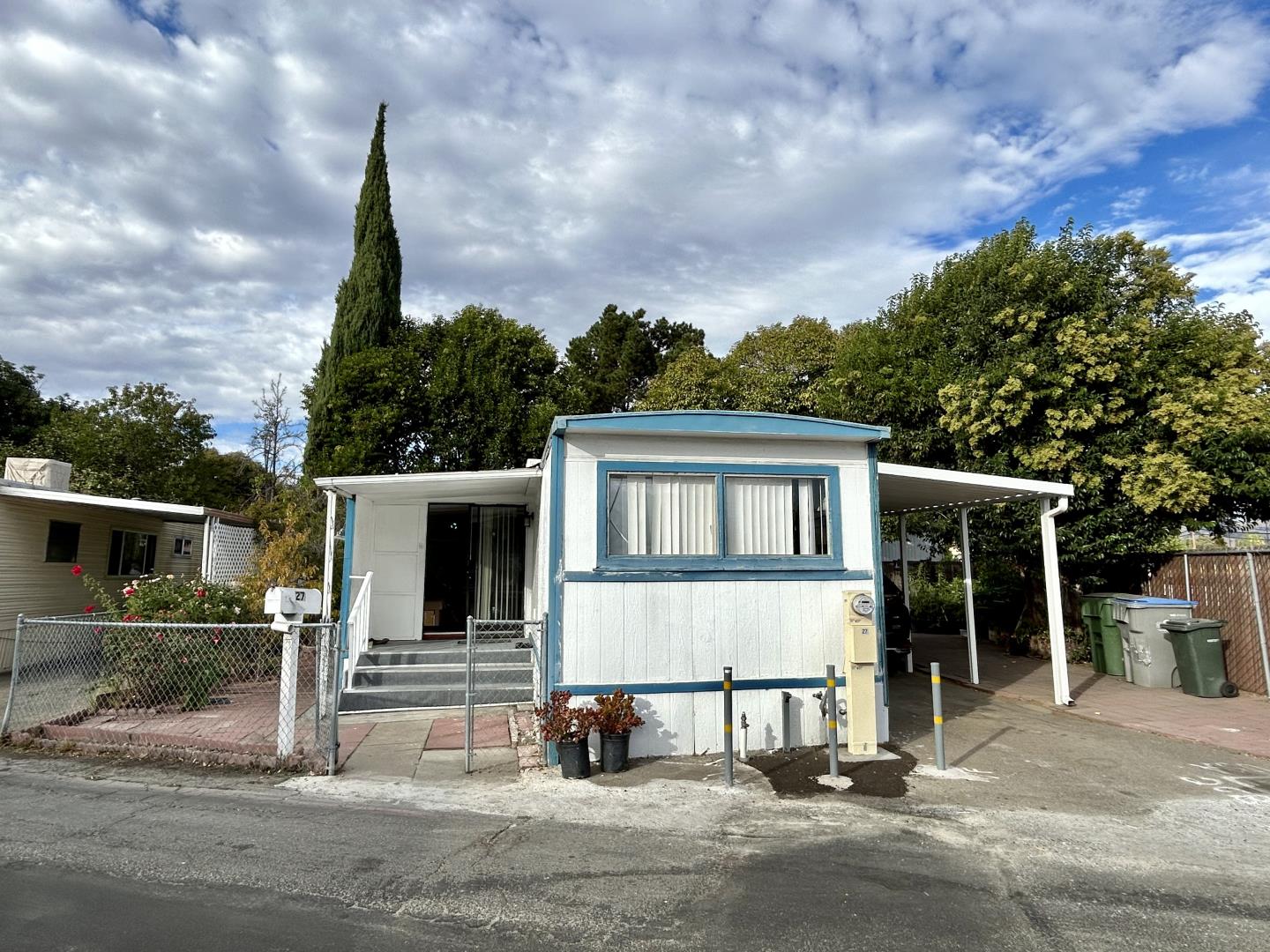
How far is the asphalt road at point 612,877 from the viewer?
342cm

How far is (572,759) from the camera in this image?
605 centimetres

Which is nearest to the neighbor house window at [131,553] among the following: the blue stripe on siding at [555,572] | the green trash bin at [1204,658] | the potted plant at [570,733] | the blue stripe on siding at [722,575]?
the blue stripe on siding at [555,572]

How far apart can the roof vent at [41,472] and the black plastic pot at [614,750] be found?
1193 cm

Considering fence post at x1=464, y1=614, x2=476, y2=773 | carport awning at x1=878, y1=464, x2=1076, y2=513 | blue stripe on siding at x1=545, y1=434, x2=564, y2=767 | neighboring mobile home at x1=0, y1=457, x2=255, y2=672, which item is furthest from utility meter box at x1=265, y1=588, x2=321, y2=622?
neighboring mobile home at x1=0, y1=457, x2=255, y2=672

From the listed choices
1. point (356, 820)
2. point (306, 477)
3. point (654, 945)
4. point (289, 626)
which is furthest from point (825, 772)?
point (306, 477)

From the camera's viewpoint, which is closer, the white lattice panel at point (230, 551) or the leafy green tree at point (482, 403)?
the white lattice panel at point (230, 551)

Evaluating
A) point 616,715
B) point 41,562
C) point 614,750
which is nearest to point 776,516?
point 616,715

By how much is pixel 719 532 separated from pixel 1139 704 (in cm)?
598

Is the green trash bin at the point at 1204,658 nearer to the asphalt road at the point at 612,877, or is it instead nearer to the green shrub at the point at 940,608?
the asphalt road at the point at 612,877

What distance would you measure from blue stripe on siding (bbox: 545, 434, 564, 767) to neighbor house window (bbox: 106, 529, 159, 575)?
1170 cm

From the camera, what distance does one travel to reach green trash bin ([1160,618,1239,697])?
29.9ft

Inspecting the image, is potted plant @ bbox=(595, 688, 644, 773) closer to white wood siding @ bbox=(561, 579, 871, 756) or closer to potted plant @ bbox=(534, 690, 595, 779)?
potted plant @ bbox=(534, 690, 595, 779)

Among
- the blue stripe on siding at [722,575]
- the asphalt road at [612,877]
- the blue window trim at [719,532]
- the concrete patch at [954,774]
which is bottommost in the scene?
the asphalt road at [612,877]

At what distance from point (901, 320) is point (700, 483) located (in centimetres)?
1013
